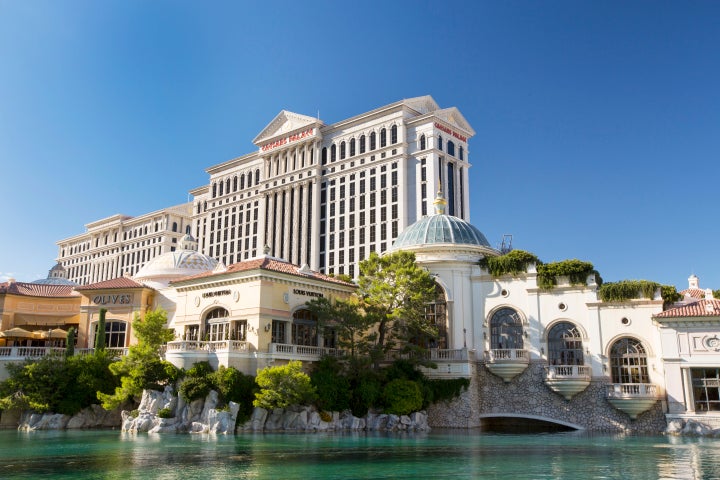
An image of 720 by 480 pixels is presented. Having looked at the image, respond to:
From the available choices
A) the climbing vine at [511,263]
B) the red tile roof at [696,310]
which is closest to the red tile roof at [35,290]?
the climbing vine at [511,263]

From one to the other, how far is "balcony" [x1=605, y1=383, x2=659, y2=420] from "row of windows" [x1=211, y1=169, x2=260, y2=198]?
79976mm

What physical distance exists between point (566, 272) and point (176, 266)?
30102 mm

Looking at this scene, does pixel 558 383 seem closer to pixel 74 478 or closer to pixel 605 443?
pixel 605 443

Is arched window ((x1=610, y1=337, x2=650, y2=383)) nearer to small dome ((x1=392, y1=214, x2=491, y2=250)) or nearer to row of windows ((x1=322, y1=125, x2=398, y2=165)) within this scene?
small dome ((x1=392, y1=214, x2=491, y2=250))

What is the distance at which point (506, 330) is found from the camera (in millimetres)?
45781

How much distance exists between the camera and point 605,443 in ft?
108

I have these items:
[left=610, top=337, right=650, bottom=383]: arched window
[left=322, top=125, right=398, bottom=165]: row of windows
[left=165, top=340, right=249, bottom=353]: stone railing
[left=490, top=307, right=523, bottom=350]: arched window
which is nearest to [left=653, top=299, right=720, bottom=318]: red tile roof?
[left=610, top=337, right=650, bottom=383]: arched window

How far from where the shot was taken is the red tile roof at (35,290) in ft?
177

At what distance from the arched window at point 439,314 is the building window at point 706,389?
15484 millimetres

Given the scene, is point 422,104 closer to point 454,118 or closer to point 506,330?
point 454,118

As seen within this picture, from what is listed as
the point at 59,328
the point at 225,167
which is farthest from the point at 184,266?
the point at 225,167

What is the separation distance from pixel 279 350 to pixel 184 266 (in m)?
17.3

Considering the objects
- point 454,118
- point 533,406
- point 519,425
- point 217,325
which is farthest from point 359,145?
point 533,406

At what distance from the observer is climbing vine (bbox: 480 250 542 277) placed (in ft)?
151
